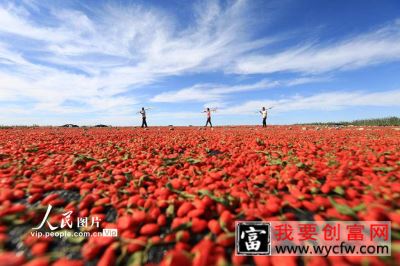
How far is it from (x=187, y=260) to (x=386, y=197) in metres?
2.35

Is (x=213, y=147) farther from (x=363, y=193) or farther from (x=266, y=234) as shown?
(x=266, y=234)

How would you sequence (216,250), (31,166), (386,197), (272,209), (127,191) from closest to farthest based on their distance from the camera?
1. (216,250)
2. (272,209)
3. (386,197)
4. (127,191)
5. (31,166)

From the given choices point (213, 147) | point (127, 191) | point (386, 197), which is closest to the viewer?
point (386, 197)

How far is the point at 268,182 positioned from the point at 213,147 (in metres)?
3.57

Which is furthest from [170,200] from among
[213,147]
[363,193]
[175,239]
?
[213,147]

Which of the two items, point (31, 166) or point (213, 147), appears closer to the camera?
point (31, 166)

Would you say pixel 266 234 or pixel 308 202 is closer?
pixel 266 234

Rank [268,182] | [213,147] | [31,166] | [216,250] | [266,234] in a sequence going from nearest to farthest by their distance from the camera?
1. [216,250]
2. [266,234]
3. [268,182]
4. [31,166]
5. [213,147]

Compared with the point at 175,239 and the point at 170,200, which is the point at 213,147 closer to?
the point at 170,200

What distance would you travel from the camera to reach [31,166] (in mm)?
4609

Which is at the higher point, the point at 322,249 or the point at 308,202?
the point at 308,202

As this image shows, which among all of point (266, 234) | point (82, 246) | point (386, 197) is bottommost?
point (82, 246)

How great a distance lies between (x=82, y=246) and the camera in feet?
7.57

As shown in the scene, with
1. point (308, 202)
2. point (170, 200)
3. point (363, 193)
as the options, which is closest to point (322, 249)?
point (308, 202)
